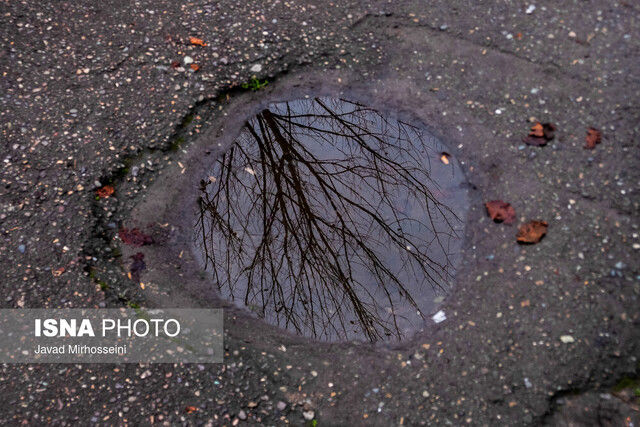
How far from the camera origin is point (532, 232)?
2.95 metres

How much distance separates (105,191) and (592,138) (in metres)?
2.91

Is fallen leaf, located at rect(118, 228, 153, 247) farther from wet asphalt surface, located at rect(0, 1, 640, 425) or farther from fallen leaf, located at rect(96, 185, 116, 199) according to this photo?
fallen leaf, located at rect(96, 185, 116, 199)

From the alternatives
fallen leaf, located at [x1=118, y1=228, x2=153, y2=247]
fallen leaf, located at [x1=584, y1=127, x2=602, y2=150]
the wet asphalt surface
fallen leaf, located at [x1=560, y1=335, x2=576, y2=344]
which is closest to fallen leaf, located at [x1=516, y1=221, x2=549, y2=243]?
the wet asphalt surface

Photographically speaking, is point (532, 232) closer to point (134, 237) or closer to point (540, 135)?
point (540, 135)

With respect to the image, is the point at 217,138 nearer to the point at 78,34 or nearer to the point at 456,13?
the point at 78,34

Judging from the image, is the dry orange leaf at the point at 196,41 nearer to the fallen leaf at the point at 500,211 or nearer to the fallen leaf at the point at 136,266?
the fallen leaf at the point at 136,266

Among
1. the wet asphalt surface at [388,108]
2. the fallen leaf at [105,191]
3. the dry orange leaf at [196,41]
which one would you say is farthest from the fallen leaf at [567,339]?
the dry orange leaf at [196,41]

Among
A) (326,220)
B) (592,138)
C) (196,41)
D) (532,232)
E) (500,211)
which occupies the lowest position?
(532,232)

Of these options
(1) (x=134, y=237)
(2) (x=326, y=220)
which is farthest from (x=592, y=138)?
(1) (x=134, y=237)

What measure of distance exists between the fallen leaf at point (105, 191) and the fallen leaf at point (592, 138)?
282 cm

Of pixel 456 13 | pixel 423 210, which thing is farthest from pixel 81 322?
pixel 456 13

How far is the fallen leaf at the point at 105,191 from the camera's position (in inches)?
120

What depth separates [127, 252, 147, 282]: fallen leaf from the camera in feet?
9.30

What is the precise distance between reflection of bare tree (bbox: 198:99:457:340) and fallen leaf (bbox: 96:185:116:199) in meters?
0.52
